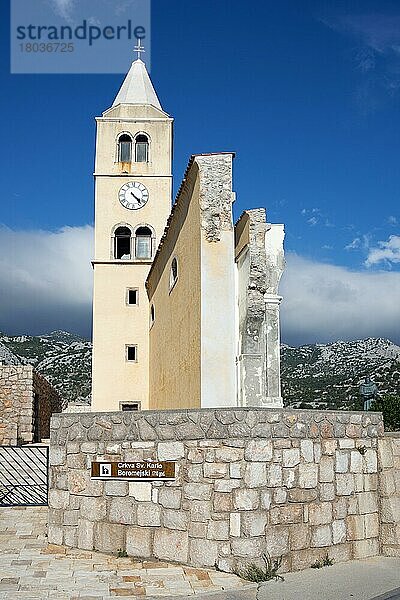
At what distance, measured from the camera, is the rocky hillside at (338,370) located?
5153cm

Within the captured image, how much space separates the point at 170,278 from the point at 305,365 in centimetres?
5563

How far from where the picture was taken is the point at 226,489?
8.68m

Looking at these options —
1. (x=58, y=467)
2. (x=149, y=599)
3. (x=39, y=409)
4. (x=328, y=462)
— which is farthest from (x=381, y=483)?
(x=39, y=409)

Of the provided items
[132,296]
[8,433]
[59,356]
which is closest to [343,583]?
[132,296]

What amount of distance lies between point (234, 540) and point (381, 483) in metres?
2.49

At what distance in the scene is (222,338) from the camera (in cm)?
1366

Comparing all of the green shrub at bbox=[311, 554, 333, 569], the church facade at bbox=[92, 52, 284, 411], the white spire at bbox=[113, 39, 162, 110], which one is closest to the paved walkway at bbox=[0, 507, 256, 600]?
the green shrub at bbox=[311, 554, 333, 569]

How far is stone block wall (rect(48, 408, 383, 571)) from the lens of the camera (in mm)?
8680

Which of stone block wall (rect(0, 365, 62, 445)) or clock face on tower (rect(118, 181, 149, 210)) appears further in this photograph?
clock face on tower (rect(118, 181, 149, 210))

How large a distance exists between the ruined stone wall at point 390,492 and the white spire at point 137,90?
70.3 feet

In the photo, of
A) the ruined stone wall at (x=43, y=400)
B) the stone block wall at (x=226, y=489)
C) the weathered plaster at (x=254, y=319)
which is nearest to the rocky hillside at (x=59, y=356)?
the ruined stone wall at (x=43, y=400)

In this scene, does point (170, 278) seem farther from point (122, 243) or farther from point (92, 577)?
point (92, 577)

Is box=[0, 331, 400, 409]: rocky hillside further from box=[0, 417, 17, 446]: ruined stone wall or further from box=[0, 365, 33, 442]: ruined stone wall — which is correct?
box=[0, 417, 17, 446]: ruined stone wall

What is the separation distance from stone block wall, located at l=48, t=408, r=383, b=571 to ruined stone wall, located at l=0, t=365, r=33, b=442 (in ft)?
58.2
